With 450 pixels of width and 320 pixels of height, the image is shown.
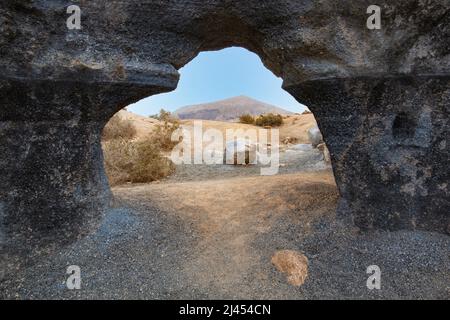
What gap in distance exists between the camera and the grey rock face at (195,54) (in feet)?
9.25

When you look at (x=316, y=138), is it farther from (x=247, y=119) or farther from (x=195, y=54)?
(x=247, y=119)

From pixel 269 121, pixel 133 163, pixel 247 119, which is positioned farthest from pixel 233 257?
pixel 247 119

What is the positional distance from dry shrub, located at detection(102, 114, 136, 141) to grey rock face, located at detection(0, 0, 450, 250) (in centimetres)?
799

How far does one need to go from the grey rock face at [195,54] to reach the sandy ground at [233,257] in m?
0.23

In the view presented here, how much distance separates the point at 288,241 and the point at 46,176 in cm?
245

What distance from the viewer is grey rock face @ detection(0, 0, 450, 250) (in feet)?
9.25

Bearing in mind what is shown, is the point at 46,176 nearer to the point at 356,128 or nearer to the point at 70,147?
the point at 70,147

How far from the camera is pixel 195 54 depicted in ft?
11.5

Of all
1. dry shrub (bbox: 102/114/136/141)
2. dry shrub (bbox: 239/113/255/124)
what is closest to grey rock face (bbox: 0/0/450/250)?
dry shrub (bbox: 102/114/136/141)

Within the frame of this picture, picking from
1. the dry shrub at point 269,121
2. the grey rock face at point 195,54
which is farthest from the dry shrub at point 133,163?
the dry shrub at point 269,121

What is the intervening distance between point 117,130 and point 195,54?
857 centimetres

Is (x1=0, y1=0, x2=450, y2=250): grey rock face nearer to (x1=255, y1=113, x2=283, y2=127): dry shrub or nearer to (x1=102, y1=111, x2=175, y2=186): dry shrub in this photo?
(x1=102, y1=111, x2=175, y2=186): dry shrub

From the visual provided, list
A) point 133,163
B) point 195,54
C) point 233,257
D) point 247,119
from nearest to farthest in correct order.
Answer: point 233,257, point 195,54, point 133,163, point 247,119

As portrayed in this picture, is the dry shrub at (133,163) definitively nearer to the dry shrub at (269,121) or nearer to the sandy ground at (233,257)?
the sandy ground at (233,257)
